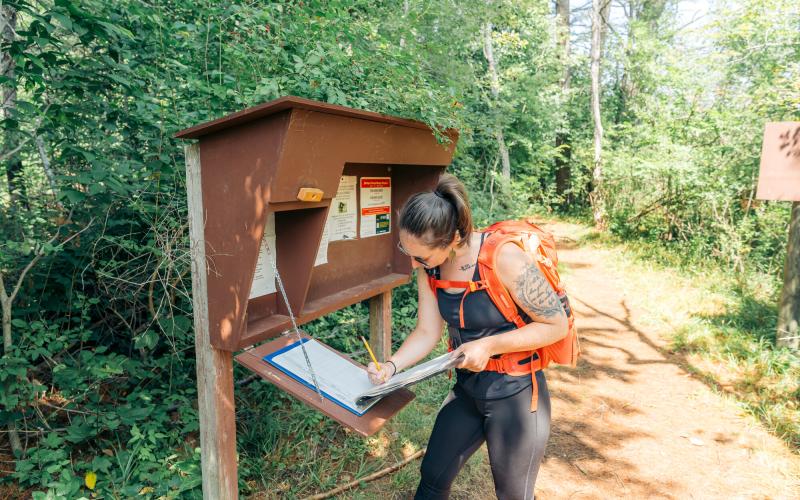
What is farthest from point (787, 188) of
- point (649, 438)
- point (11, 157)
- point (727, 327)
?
point (11, 157)

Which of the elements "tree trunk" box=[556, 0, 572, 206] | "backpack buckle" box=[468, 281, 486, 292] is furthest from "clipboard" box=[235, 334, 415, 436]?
"tree trunk" box=[556, 0, 572, 206]

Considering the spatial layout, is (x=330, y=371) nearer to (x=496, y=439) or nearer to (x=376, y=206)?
(x=496, y=439)

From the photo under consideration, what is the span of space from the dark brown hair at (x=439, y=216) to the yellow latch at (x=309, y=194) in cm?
36

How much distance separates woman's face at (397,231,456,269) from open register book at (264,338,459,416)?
1.23ft

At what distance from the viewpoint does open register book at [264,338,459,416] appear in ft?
6.04

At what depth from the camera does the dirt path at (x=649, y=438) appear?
333 cm

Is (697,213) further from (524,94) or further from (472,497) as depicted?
(472,497)

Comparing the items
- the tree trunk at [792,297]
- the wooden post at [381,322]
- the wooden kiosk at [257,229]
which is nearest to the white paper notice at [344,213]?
the wooden kiosk at [257,229]

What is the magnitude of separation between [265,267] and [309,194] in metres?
0.48

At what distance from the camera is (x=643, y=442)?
3885 millimetres

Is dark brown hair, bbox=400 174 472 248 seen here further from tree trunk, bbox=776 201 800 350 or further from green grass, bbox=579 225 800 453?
tree trunk, bbox=776 201 800 350

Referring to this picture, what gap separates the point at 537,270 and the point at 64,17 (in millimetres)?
2228

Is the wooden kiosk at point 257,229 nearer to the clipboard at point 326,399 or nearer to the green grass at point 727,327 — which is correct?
the clipboard at point 326,399

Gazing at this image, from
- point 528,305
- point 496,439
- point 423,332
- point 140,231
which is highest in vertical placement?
point 140,231
